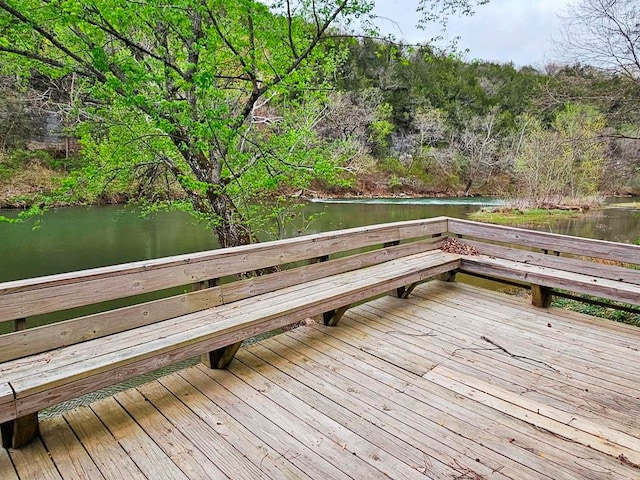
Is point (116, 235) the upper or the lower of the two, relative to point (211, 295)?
lower

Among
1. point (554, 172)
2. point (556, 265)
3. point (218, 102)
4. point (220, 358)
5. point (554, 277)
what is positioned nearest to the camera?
point (220, 358)

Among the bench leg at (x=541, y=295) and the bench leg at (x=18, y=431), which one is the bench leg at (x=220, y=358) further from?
the bench leg at (x=541, y=295)

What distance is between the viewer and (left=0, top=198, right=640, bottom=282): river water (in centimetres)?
901

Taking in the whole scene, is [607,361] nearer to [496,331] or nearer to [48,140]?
[496,331]

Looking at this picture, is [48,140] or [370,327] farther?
[48,140]

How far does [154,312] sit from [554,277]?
3.27 metres

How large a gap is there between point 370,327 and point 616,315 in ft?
11.7

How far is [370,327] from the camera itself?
3.29 metres

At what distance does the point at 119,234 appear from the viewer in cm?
1198

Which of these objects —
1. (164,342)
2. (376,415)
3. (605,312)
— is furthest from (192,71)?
(605,312)

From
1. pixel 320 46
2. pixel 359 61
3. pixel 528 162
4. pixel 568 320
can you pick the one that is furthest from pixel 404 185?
pixel 568 320

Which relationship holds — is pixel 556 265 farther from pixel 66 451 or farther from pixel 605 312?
pixel 66 451

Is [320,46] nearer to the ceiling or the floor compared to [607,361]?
nearer to the ceiling

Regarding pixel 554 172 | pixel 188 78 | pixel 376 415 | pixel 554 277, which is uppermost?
pixel 188 78
